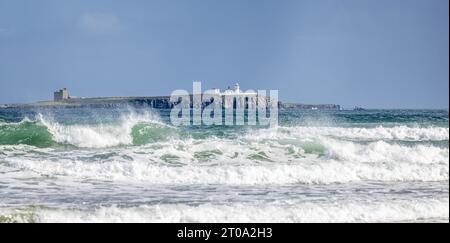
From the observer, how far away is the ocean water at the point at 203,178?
32.8ft

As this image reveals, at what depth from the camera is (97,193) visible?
11.8 metres

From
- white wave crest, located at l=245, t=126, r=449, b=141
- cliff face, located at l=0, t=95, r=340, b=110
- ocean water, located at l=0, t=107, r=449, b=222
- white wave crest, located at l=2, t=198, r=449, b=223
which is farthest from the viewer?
cliff face, located at l=0, t=95, r=340, b=110

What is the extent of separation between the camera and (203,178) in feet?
45.9

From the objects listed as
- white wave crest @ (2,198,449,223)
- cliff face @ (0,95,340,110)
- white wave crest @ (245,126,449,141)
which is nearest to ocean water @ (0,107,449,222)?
white wave crest @ (2,198,449,223)

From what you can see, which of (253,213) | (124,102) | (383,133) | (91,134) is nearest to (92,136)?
(91,134)

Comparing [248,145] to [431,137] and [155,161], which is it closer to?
[155,161]

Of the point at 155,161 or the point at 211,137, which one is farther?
the point at 211,137

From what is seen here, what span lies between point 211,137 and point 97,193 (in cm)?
1033

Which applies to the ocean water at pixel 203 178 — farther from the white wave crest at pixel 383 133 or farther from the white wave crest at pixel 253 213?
the white wave crest at pixel 383 133

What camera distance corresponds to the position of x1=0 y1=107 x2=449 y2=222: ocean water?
32.8 ft

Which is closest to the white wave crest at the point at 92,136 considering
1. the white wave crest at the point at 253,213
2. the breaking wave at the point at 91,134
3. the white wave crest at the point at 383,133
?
the breaking wave at the point at 91,134

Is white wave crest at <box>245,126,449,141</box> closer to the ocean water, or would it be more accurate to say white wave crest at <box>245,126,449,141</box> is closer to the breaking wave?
the breaking wave

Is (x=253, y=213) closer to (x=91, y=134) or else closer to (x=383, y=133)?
(x=91, y=134)
